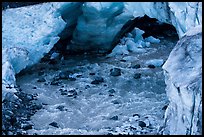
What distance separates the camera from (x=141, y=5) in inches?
267

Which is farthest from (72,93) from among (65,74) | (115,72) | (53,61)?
(53,61)

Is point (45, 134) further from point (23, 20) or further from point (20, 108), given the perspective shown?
point (23, 20)

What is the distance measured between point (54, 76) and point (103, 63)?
909mm

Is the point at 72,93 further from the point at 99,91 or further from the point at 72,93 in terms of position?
the point at 99,91

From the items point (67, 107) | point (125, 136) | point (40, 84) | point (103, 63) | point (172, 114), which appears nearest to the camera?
point (172, 114)

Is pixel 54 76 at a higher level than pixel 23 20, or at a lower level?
lower

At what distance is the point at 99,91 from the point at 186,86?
8.28 feet

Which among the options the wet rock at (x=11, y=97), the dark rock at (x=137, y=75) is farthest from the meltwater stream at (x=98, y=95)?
the wet rock at (x=11, y=97)

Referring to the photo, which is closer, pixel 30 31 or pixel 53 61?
pixel 30 31

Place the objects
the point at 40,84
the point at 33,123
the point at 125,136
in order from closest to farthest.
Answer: the point at 125,136 < the point at 33,123 < the point at 40,84

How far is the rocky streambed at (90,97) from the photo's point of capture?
5033 millimetres

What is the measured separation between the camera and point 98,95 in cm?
595

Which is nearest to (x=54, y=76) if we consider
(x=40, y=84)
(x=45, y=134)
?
(x=40, y=84)

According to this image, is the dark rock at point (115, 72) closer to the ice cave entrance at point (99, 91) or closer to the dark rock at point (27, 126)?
the ice cave entrance at point (99, 91)
